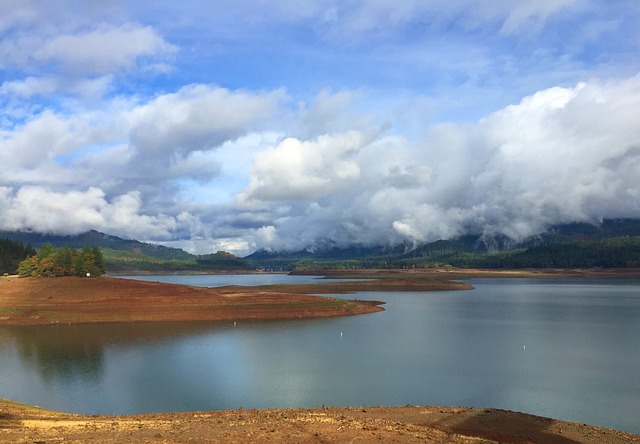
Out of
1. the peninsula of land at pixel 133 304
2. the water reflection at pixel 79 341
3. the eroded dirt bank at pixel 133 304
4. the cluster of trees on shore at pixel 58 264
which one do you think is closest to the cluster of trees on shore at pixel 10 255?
the cluster of trees on shore at pixel 58 264

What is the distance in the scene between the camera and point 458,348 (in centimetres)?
5697

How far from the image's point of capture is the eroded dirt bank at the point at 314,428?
21.1 m

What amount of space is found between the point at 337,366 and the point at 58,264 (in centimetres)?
10003

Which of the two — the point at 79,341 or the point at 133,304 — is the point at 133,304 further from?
the point at 79,341

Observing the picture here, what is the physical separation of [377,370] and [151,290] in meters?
72.4

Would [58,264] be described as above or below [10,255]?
below

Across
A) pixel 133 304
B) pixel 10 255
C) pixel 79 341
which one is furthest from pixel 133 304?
pixel 10 255

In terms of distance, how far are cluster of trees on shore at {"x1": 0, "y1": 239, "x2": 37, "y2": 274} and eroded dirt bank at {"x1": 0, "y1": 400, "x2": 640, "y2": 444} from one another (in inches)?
5967

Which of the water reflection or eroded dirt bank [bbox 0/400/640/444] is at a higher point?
eroded dirt bank [bbox 0/400/640/444]

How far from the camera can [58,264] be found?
121062mm

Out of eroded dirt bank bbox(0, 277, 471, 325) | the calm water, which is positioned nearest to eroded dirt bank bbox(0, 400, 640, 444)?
the calm water

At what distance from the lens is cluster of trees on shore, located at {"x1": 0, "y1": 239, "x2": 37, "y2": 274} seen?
15775 cm

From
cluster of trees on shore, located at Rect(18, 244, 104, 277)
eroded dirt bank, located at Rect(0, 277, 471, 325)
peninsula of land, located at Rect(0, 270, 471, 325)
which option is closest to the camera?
peninsula of land, located at Rect(0, 270, 471, 325)

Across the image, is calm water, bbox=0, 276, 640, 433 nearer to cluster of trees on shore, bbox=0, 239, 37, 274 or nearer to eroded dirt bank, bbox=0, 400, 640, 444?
eroded dirt bank, bbox=0, 400, 640, 444
